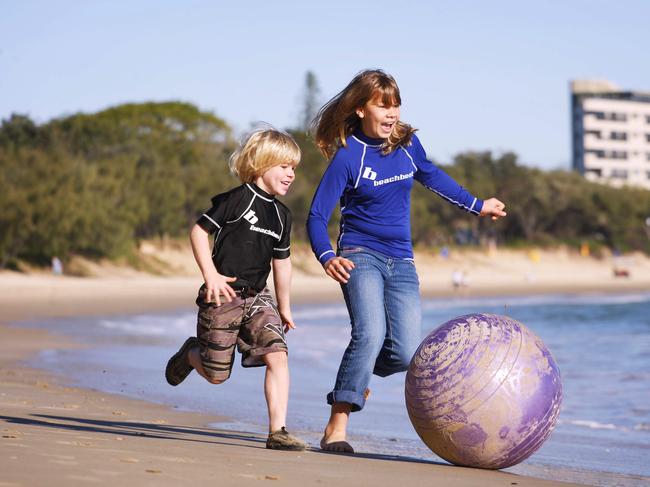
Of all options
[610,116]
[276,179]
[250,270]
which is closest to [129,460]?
[250,270]

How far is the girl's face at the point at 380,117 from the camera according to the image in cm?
591

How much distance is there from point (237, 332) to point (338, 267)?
0.63 metres

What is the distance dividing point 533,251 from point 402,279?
61.7 m

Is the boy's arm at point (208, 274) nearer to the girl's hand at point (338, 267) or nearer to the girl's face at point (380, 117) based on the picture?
the girl's hand at point (338, 267)

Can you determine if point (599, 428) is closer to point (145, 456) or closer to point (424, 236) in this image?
point (145, 456)

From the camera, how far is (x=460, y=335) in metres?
5.28

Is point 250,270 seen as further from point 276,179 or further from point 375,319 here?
point 375,319

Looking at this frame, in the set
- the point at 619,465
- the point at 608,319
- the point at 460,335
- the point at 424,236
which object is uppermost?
the point at 424,236

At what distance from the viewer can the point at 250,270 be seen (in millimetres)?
5660

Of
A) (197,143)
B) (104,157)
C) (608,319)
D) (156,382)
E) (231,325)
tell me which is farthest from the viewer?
(197,143)

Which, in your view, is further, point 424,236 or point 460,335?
point 424,236

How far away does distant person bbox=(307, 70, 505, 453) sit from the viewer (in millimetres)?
5750

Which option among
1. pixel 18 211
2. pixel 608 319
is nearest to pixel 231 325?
pixel 608 319

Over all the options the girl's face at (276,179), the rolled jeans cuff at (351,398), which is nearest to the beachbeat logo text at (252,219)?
the girl's face at (276,179)
